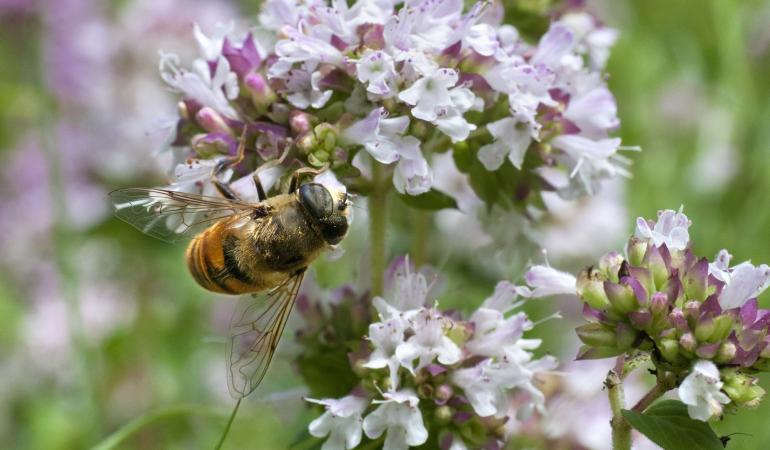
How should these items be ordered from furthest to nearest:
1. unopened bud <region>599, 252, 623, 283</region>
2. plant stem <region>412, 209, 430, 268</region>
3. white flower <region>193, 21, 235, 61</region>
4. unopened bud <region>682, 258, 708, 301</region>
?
plant stem <region>412, 209, 430, 268</region>
white flower <region>193, 21, 235, 61</region>
unopened bud <region>599, 252, 623, 283</region>
unopened bud <region>682, 258, 708, 301</region>

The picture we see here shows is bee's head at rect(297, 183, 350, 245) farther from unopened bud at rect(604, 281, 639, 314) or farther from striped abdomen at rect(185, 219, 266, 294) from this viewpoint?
unopened bud at rect(604, 281, 639, 314)

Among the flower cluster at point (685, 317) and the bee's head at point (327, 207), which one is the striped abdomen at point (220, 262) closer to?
the bee's head at point (327, 207)

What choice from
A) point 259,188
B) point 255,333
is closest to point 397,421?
point 255,333

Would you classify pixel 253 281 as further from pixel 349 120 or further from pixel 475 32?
pixel 475 32

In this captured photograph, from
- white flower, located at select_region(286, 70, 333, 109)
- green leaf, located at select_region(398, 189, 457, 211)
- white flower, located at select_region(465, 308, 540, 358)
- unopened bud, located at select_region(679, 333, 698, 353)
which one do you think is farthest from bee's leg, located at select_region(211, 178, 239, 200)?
unopened bud, located at select_region(679, 333, 698, 353)

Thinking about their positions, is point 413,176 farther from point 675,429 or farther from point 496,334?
point 675,429

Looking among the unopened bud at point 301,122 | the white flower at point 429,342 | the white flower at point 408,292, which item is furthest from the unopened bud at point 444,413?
the unopened bud at point 301,122
